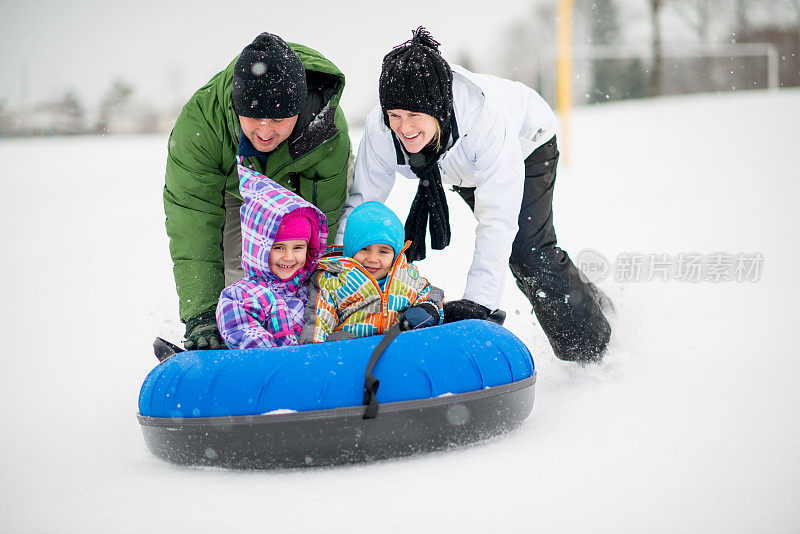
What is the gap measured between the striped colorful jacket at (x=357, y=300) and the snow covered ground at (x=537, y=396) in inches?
21.5

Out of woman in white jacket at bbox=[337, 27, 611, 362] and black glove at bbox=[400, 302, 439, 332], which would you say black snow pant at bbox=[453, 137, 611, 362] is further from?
black glove at bbox=[400, 302, 439, 332]

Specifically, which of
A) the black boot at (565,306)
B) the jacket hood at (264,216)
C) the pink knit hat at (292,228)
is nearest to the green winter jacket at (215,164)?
the jacket hood at (264,216)

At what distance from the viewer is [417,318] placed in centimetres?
257

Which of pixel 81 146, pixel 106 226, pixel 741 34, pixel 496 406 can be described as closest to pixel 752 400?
pixel 496 406

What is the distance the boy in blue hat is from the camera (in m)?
2.67

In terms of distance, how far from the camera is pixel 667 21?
17000 millimetres

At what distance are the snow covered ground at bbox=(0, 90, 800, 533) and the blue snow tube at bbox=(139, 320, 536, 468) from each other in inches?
3.1

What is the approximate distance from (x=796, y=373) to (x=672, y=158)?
712 centimetres

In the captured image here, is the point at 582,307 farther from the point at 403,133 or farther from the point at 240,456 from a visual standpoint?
the point at 240,456

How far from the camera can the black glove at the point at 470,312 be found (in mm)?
2646

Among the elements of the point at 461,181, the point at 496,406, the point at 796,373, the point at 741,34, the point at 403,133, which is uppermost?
the point at 741,34

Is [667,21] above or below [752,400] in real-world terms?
above

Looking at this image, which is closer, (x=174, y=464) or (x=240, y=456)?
(x=240, y=456)

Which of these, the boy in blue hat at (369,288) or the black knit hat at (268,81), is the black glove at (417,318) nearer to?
the boy in blue hat at (369,288)
